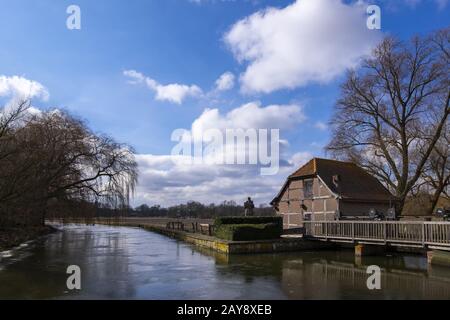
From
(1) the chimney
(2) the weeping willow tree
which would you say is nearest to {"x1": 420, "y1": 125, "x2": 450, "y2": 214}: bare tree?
(1) the chimney

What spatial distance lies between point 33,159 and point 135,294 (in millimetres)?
12051

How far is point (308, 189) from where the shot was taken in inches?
1156

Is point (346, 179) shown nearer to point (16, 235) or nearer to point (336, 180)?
point (336, 180)

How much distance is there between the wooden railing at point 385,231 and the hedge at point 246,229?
1.95 m

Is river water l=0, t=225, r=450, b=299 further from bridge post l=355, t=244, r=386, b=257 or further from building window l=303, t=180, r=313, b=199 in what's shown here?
building window l=303, t=180, r=313, b=199

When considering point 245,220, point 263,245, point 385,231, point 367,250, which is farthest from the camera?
point 245,220

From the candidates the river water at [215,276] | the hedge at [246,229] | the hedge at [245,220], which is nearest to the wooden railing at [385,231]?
the river water at [215,276]

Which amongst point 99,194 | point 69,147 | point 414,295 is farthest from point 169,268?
point 99,194

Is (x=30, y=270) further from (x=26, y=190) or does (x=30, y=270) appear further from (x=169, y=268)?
(x=26, y=190)

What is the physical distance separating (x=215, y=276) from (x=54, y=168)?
55.8 feet

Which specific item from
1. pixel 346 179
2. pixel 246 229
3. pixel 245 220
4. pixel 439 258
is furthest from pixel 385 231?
pixel 346 179

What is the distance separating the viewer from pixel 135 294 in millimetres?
10766

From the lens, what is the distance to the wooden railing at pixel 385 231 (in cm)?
1619

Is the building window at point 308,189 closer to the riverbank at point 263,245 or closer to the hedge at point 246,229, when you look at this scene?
the hedge at point 246,229
